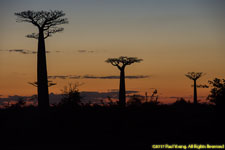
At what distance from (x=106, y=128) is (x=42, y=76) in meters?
6.58

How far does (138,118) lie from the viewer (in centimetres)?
1864

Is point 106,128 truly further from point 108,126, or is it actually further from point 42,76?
point 42,76

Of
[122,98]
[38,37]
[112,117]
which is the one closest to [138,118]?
[112,117]

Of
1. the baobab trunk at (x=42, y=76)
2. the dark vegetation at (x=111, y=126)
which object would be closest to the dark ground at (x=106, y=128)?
the dark vegetation at (x=111, y=126)

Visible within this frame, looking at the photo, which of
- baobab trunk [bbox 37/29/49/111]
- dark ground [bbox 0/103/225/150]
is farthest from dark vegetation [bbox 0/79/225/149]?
baobab trunk [bbox 37/29/49/111]

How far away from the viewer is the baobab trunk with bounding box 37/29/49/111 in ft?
74.4

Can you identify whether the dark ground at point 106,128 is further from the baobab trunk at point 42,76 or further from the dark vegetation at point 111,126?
the baobab trunk at point 42,76

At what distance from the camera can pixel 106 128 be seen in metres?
17.7

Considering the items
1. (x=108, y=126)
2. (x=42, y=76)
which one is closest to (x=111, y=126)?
(x=108, y=126)

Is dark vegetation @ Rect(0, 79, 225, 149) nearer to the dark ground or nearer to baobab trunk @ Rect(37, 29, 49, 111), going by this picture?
the dark ground

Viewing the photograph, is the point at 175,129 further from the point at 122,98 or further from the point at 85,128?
the point at 122,98

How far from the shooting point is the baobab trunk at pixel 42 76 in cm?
2267

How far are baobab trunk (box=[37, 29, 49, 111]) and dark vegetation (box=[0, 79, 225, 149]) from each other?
1196 millimetres

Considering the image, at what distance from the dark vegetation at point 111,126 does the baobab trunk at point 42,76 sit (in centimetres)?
120
